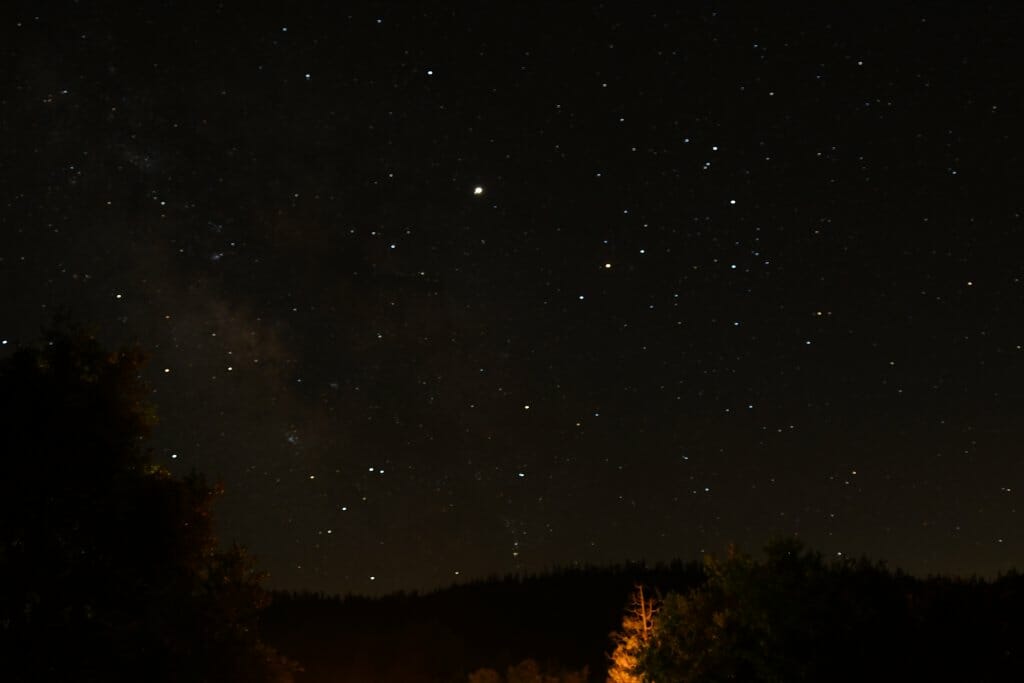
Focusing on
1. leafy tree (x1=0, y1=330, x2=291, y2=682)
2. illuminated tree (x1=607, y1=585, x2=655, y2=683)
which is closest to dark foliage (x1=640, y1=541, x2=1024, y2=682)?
illuminated tree (x1=607, y1=585, x2=655, y2=683)

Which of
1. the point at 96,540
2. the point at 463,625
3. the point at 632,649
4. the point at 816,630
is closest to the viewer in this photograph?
the point at 96,540

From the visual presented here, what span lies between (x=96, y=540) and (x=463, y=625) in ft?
222

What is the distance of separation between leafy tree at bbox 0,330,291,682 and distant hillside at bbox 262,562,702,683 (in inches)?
1278

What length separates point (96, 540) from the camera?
1481 cm

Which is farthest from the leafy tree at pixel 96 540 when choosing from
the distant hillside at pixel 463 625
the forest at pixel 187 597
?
the distant hillside at pixel 463 625

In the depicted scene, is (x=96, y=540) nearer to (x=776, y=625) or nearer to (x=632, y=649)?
(x=632, y=649)

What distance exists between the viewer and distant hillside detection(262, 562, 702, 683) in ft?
183

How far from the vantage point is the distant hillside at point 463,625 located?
183 feet

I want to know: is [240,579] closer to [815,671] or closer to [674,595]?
[674,595]

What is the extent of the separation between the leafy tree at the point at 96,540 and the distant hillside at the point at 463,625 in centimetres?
3246

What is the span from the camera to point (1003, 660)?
20.9m

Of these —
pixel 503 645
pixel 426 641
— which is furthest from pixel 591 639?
pixel 426 641

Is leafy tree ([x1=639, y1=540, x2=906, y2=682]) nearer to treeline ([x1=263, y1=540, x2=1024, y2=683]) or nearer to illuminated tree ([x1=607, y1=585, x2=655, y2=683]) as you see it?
treeline ([x1=263, y1=540, x2=1024, y2=683])

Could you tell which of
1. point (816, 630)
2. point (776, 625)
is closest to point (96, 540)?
point (776, 625)
